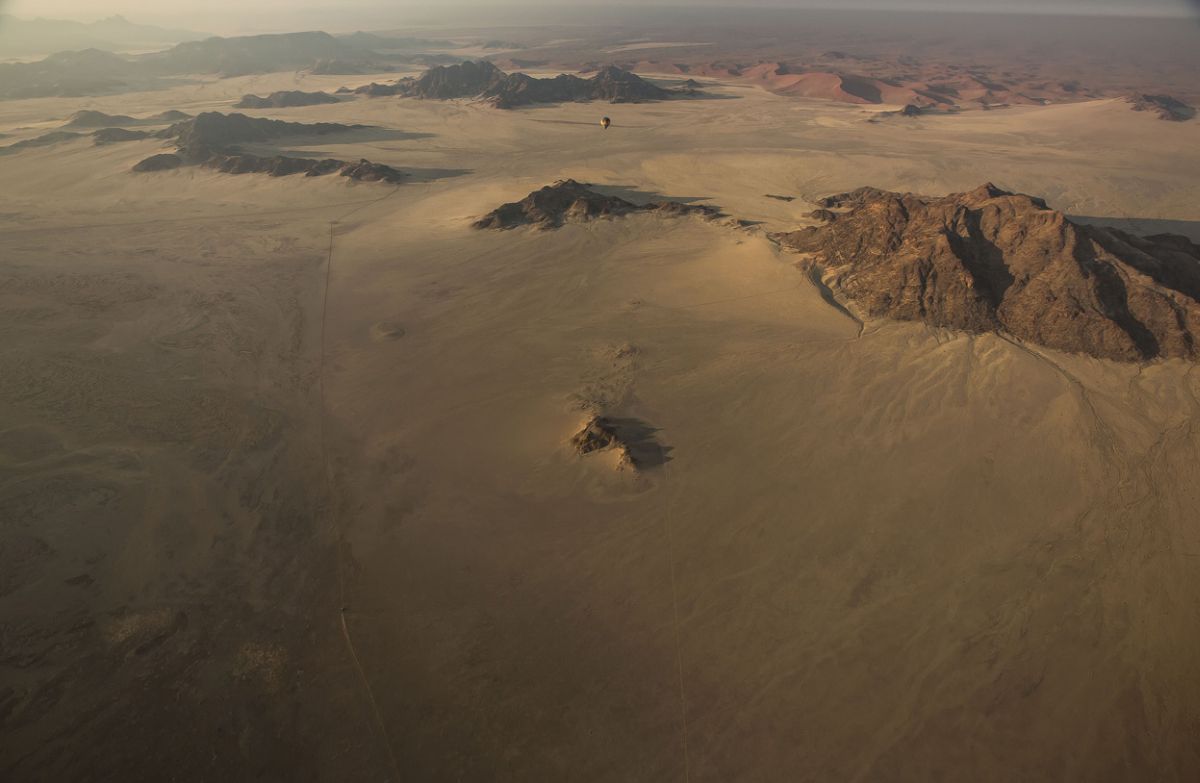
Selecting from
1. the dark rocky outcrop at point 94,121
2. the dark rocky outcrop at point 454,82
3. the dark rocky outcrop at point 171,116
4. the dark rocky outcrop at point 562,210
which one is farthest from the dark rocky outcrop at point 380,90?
the dark rocky outcrop at point 562,210

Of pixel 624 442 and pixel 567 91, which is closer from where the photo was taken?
pixel 624 442

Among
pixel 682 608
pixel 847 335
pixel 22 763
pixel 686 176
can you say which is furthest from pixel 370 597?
pixel 686 176

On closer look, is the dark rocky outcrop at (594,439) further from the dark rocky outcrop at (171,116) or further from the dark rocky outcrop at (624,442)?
the dark rocky outcrop at (171,116)

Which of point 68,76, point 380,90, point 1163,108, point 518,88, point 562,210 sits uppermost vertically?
point 68,76

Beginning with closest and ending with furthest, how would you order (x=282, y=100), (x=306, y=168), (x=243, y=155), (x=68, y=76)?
1. (x=306, y=168)
2. (x=243, y=155)
3. (x=282, y=100)
4. (x=68, y=76)

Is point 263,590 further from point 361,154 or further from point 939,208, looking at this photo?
point 361,154

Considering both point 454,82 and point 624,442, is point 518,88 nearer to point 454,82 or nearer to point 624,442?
point 454,82

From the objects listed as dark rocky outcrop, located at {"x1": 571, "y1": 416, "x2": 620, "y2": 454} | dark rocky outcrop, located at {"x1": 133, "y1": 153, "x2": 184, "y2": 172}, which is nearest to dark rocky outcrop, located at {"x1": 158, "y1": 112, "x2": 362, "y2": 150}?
dark rocky outcrop, located at {"x1": 133, "y1": 153, "x2": 184, "y2": 172}

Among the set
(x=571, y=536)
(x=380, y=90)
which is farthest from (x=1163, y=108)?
(x=380, y=90)
